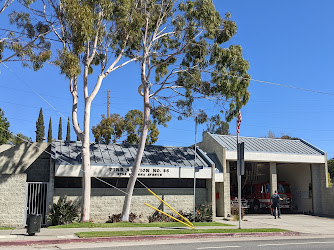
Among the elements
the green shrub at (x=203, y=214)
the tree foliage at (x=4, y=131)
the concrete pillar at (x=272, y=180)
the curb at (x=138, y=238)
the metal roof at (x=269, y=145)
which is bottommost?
the curb at (x=138, y=238)

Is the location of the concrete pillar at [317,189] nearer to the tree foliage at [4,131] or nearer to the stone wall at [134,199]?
the stone wall at [134,199]

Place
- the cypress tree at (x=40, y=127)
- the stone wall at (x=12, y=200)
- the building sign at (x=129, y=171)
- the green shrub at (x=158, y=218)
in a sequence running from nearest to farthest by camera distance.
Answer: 1. the stone wall at (x=12, y=200)
2. the building sign at (x=129, y=171)
3. the green shrub at (x=158, y=218)
4. the cypress tree at (x=40, y=127)

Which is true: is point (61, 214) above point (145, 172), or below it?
below

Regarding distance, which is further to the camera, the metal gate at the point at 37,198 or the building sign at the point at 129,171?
the building sign at the point at 129,171

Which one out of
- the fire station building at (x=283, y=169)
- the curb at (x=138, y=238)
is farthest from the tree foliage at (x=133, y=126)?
the curb at (x=138, y=238)

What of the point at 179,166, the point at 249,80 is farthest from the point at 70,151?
the point at 249,80

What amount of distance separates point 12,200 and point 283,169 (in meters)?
22.4

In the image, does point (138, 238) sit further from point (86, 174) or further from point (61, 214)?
point (61, 214)

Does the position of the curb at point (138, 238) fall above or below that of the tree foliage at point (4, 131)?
below

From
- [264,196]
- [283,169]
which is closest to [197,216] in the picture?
[264,196]

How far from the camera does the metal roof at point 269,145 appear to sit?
2752 centimetres

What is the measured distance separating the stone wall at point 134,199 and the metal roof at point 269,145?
488cm

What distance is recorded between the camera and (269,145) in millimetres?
29078

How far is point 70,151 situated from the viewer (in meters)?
22.5
